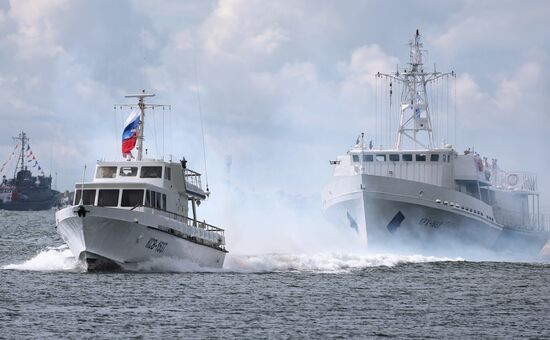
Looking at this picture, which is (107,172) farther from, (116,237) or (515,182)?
(515,182)

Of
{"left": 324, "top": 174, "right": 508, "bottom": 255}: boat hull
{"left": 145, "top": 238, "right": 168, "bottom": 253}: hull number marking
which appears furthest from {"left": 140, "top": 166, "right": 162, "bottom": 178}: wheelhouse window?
{"left": 324, "top": 174, "right": 508, "bottom": 255}: boat hull

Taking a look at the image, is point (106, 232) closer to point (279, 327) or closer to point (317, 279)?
point (317, 279)

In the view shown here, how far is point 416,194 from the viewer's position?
238 feet

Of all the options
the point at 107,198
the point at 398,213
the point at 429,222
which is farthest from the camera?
the point at 429,222

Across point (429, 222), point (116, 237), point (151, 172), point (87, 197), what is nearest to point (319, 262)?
point (429, 222)

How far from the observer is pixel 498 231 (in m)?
84.9

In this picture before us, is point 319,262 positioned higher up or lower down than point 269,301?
higher up

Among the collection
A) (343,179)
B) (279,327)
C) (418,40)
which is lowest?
(279,327)

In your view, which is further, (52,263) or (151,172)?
(52,263)

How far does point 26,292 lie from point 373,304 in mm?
14975

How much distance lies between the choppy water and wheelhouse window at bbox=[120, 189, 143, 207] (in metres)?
3.21

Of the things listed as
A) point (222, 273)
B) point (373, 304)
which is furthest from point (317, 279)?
point (373, 304)

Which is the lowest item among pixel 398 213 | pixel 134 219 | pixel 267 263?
pixel 267 263

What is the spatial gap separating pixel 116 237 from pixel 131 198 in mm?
2904
